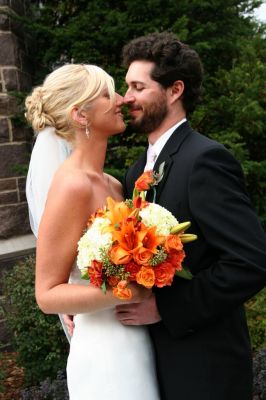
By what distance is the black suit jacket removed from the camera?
6.37 ft

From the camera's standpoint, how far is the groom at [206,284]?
194 centimetres

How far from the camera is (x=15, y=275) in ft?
14.7

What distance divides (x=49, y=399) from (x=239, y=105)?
11.5 ft

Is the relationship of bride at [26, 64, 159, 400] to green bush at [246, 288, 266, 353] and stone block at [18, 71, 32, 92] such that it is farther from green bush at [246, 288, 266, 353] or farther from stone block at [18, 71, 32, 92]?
stone block at [18, 71, 32, 92]

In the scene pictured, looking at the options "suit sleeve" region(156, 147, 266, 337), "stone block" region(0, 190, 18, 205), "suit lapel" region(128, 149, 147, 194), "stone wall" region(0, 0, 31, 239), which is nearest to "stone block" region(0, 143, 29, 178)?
"stone wall" region(0, 0, 31, 239)

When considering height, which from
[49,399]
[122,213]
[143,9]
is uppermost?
[143,9]

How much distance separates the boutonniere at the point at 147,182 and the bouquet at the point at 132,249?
0.53 feet

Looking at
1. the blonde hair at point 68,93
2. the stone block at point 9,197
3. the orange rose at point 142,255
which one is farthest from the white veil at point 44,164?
the stone block at point 9,197

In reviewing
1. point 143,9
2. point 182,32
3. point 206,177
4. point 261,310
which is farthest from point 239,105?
point 206,177

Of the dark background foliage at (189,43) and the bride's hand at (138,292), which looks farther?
the dark background foliage at (189,43)

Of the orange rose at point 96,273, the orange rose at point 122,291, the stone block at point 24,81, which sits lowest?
the stone block at point 24,81

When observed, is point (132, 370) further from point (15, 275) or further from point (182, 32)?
point (182, 32)

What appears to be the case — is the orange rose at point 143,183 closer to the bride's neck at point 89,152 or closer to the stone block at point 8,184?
the bride's neck at point 89,152

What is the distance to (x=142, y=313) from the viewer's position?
2.06 meters
